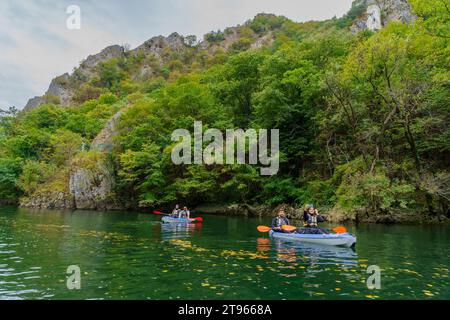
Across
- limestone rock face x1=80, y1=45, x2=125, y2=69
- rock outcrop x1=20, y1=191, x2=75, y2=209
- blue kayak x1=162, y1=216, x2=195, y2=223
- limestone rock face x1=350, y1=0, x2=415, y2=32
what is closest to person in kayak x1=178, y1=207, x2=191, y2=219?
blue kayak x1=162, y1=216, x2=195, y2=223

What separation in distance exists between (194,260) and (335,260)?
15.7ft

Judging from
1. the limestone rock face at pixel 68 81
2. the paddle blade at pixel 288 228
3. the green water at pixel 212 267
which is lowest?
the green water at pixel 212 267

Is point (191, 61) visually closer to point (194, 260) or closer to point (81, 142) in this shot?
point (81, 142)

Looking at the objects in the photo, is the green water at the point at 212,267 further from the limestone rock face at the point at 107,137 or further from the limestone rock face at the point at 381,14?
the limestone rock face at the point at 381,14

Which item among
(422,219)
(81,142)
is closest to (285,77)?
(422,219)

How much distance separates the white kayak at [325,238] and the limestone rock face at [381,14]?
199 feet

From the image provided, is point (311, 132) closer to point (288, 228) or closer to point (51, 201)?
point (288, 228)

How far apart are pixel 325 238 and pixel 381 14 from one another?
2743 inches

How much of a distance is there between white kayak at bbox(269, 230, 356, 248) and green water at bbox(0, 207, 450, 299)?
1.42 ft

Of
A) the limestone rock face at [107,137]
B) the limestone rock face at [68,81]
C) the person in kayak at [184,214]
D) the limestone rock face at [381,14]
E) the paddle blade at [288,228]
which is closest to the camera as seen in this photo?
the paddle blade at [288,228]

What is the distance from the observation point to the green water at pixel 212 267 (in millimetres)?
8289

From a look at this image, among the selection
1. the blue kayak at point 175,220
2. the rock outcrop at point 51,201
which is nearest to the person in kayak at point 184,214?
the blue kayak at point 175,220

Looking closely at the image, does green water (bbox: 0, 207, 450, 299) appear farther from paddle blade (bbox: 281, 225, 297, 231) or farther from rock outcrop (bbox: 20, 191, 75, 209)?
rock outcrop (bbox: 20, 191, 75, 209)

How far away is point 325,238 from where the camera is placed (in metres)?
15.9
